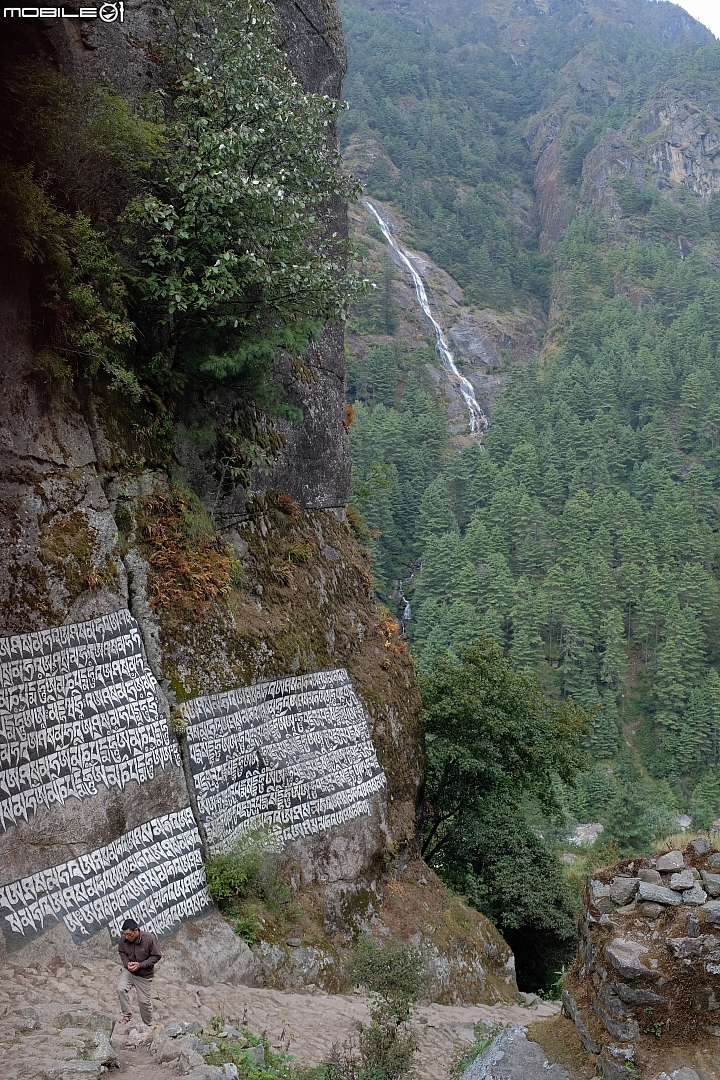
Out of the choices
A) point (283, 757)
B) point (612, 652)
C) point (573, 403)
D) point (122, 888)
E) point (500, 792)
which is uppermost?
point (122, 888)

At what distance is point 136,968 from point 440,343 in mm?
95173

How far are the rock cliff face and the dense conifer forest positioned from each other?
4.43 meters

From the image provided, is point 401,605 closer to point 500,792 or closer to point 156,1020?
point 500,792

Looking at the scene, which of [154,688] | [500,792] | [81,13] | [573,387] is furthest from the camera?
[573,387]

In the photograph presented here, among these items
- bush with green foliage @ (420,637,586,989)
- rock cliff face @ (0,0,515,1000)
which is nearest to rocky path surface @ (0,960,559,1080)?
rock cliff face @ (0,0,515,1000)

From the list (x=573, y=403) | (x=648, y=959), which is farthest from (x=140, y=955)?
(x=573, y=403)

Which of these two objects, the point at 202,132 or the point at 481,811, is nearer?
the point at 202,132

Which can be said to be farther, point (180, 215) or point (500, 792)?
point (500, 792)

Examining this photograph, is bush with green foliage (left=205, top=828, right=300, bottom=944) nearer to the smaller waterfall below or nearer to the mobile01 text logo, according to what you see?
the mobile01 text logo

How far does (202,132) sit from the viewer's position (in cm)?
877

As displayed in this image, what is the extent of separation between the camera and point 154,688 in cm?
815

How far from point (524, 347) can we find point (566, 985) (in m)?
102

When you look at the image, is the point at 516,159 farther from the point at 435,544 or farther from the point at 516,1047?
the point at 516,1047

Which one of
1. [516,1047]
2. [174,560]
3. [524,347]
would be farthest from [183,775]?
[524,347]
